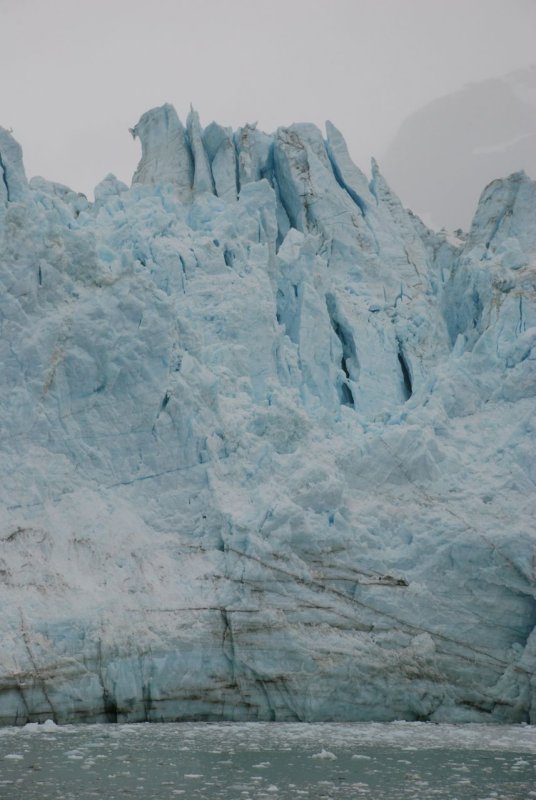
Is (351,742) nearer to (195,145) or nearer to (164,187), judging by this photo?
(164,187)

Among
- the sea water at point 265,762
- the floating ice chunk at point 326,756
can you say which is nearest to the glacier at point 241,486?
the sea water at point 265,762

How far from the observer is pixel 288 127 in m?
22.0

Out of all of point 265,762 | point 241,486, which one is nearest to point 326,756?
point 265,762

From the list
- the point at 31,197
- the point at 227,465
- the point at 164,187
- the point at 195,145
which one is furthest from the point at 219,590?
the point at 195,145

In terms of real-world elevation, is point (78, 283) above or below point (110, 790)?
above

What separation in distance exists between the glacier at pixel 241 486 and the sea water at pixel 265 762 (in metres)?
0.82

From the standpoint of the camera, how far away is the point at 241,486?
53.0 feet

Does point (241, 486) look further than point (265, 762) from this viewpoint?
Yes

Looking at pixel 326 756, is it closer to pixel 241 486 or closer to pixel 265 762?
pixel 265 762

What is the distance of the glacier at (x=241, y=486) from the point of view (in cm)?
1434

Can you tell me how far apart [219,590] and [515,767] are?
17.7 ft

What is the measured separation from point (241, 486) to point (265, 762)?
19.2 feet

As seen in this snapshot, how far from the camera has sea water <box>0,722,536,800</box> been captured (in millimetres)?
9422

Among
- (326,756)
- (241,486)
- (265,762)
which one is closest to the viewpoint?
(265,762)
